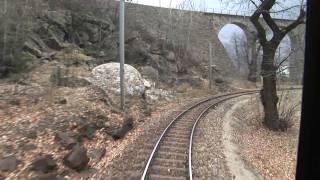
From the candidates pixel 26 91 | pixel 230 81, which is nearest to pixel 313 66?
pixel 26 91

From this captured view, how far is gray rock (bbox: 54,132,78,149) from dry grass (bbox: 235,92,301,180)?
228 inches

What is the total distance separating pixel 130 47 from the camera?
41.0 meters

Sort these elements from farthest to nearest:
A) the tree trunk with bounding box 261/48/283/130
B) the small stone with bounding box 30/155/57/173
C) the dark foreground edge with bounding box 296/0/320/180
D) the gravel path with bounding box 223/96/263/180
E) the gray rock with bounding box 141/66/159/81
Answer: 1. the gray rock with bounding box 141/66/159/81
2. the tree trunk with bounding box 261/48/283/130
3. the gravel path with bounding box 223/96/263/180
4. the small stone with bounding box 30/155/57/173
5. the dark foreground edge with bounding box 296/0/320/180

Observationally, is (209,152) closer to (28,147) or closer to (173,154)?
(173,154)

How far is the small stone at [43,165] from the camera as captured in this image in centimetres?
1089

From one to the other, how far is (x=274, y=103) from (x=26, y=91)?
40.1ft

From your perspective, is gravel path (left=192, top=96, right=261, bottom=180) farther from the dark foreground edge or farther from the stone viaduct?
the stone viaduct

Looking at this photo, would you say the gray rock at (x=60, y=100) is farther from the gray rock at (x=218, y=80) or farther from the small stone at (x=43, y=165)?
the gray rock at (x=218, y=80)

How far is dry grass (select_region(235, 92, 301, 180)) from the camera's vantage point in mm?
13473

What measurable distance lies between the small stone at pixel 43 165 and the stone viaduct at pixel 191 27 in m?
34.7

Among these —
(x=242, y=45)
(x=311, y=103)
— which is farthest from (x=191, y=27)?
(x=311, y=103)

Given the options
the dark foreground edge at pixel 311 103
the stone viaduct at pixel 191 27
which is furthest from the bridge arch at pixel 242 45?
the dark foreground edge at pixel 311 103

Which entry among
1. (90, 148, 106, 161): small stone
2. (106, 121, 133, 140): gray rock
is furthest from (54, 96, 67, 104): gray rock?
(90, 148, 106, 161): small stone

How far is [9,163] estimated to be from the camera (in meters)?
10.9
